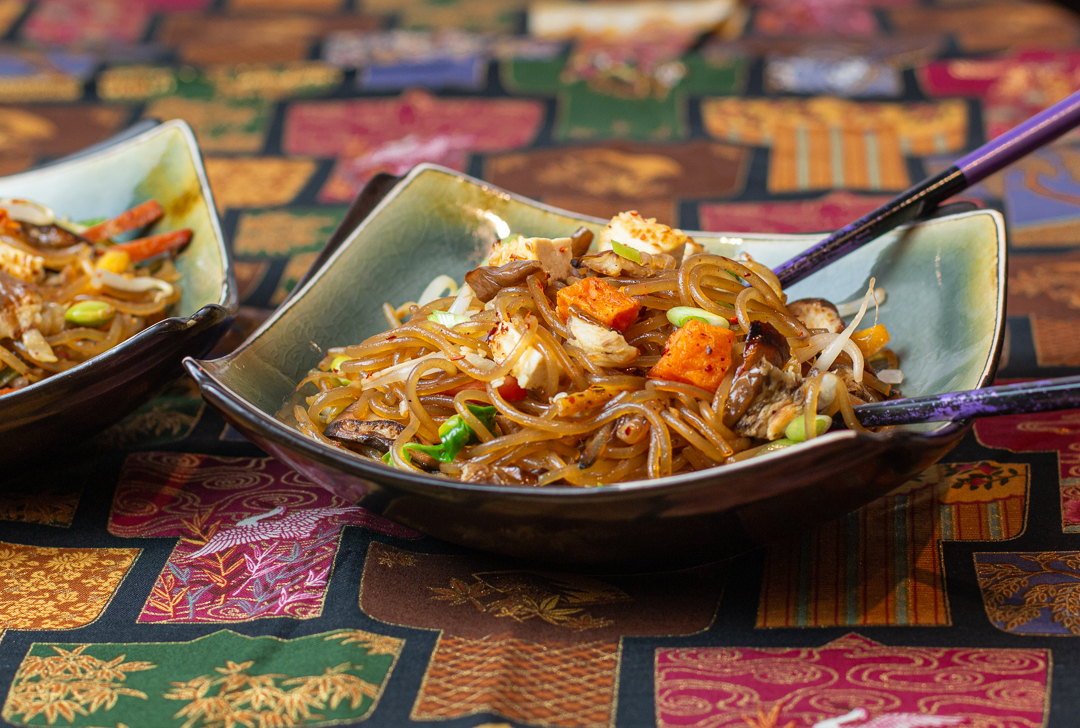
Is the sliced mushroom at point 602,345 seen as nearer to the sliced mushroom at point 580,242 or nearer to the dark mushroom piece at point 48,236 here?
the sliced mushroom at point 580,242

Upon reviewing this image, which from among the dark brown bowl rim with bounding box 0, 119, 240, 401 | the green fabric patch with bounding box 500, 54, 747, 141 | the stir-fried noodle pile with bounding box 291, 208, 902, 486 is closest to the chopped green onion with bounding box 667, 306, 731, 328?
the stir-fried noodle pile with bounding box 291, 208, 902, 486

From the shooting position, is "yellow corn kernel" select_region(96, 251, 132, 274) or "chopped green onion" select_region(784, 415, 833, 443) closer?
"chopped green onion" select_region(784, 415, 833, 443)

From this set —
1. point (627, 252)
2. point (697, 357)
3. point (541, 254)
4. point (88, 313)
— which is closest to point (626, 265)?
point (627, 252)

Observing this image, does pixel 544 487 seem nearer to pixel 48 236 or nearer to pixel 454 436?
pixel 454 436

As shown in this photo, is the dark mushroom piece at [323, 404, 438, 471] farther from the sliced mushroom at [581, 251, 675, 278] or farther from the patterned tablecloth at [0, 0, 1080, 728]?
the sliced mushroom at [581, 251, 675, 278]

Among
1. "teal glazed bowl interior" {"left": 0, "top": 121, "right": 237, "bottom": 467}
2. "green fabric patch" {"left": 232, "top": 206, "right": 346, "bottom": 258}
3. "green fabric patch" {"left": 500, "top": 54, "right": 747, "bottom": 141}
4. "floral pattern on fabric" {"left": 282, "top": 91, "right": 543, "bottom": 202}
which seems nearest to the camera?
"teal glazed bowl interior" {"left": 0, "top": 121, "right": 237, "bottom": 467}

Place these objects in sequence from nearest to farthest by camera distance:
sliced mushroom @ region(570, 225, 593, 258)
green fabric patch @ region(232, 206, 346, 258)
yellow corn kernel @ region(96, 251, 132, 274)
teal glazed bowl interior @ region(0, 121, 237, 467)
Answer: teal glazed bowl interior @ region(0, 121, 237, 467) → sliced mushroom @ region(570, 225, 593, 258) → yellow corn kernel @ region(96, 251, 132, 274) → green fabric patch @ region(232, 206, 346, 258)
